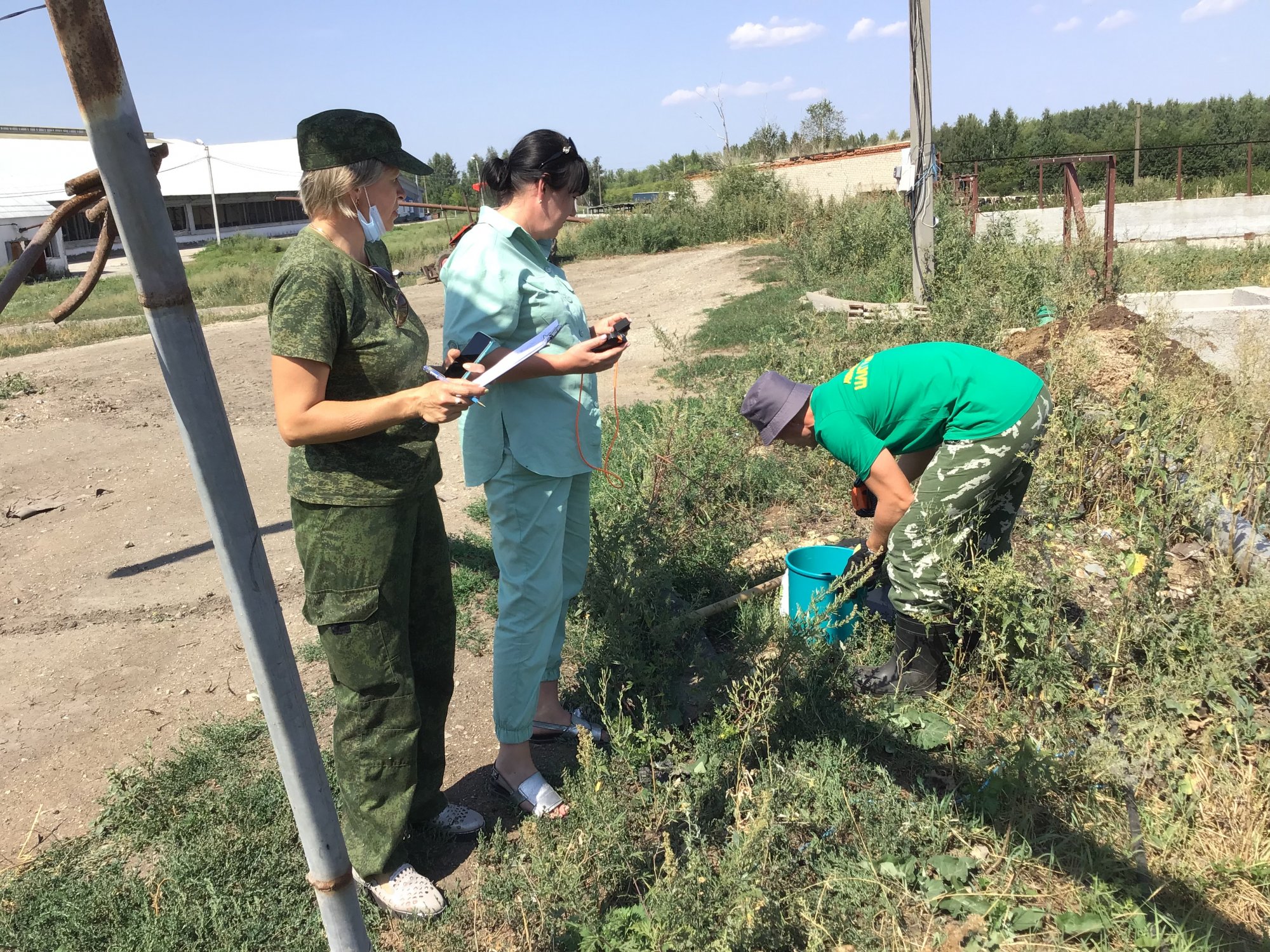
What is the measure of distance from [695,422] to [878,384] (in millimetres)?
2083

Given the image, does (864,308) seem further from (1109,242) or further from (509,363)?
(509,363)

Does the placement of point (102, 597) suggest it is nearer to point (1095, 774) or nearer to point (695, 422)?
point (695, 422)

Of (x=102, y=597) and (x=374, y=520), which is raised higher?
(x=374, y=520)

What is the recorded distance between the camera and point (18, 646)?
397cm

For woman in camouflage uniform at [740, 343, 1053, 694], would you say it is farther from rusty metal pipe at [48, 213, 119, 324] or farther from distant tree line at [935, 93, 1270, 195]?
distant tree line at [935, 93, 1270, 195]

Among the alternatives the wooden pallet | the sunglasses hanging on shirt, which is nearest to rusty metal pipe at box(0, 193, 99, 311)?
the sunglasses hanging on shirt

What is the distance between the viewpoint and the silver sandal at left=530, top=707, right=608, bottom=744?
298cm

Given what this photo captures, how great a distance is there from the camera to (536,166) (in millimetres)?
2516

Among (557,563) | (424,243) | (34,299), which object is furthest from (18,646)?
(424,243)

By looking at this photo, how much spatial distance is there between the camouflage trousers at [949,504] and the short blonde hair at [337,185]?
6.47 feet

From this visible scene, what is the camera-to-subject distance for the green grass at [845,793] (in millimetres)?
2162

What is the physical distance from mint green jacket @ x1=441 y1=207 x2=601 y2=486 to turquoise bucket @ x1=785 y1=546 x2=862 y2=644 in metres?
1.02

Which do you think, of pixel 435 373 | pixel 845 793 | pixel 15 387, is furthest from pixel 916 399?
pixel 15 387

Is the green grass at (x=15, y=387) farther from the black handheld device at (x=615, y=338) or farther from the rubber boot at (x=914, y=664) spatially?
the rubber boot at (x=914, y=664)
